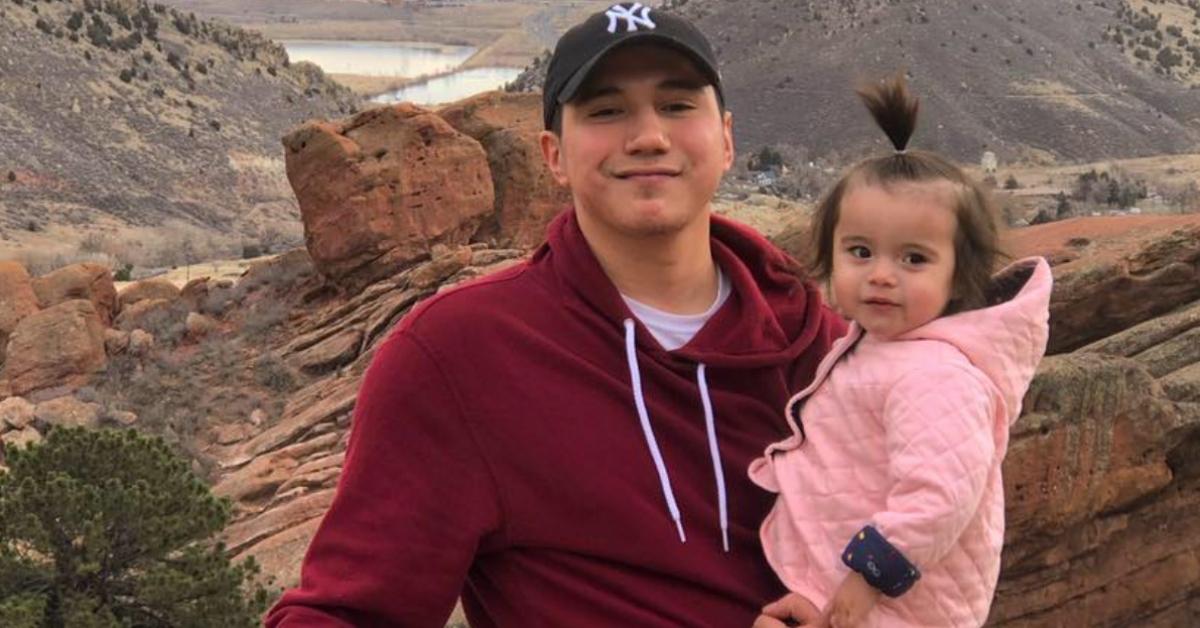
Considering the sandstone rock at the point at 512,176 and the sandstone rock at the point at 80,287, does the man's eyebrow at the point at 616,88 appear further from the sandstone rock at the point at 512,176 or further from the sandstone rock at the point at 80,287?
the sandstone rock at the point at 80,287

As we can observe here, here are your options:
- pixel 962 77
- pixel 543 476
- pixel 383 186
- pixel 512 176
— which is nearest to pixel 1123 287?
pixel 543 476

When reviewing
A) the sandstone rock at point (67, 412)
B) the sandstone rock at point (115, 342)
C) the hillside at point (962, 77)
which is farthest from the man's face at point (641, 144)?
the hillside at point (962, 77)

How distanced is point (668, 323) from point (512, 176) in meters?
16.1

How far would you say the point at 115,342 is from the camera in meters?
18.0

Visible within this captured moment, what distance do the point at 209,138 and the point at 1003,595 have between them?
38516 mm

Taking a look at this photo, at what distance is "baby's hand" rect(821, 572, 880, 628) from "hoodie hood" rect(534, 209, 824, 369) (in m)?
0.50

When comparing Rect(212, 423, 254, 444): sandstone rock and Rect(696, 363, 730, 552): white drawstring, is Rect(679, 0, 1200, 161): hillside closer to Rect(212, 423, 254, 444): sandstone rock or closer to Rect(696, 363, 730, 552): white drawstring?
Rect(212, 423, 254, 444): sandstone rock

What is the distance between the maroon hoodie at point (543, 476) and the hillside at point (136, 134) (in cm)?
2967

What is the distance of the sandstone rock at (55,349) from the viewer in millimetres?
16578

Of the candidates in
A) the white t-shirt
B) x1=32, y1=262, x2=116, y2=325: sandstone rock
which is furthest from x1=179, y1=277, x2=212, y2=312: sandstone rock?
the white t-shirt

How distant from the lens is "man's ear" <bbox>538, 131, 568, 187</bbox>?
2750 mm

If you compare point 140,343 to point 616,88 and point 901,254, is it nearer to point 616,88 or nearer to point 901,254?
point 616,88

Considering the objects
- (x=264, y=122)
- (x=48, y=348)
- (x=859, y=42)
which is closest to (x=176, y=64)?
(x=264, y=122)

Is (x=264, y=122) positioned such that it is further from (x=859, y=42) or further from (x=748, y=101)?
(x=859, y=42)
